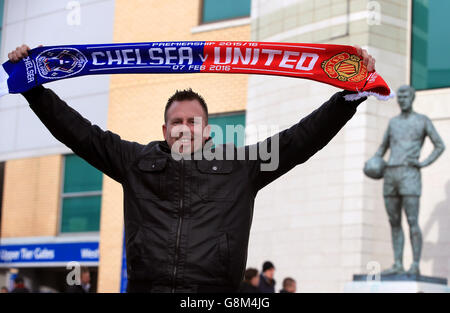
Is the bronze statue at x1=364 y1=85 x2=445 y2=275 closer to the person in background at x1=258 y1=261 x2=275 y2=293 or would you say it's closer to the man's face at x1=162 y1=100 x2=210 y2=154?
the person in background at x1=258 y1=261 x2=275 y2=293

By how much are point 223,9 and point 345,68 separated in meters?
15.5

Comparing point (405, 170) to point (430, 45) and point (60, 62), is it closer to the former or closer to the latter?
point (430, 45)

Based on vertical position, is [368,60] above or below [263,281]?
above

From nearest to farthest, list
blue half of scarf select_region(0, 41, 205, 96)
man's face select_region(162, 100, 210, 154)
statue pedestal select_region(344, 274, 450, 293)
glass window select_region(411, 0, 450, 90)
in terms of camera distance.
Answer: man's face select_region(162, 100, 210, 154), blue half of scarf select_region(0, 41, 205, 96), statue pedestal select_region(344, 274, 450, 293), glass window select_region(411, 0, 450, 90)

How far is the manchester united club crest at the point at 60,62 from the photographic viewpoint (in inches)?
183

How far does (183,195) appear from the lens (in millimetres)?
3738

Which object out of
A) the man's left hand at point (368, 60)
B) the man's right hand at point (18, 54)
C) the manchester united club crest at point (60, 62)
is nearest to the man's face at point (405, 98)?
the manchester united club crest at point (60, 62)

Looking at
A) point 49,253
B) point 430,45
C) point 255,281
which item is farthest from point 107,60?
point 49,253

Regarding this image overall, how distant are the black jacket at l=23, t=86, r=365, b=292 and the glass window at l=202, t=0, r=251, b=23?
15.3 metres

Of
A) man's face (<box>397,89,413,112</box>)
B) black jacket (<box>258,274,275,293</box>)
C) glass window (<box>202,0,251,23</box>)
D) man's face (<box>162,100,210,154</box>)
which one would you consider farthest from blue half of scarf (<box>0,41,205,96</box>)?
glass window (<box>202,0,251,23</box>)

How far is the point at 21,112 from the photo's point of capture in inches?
882

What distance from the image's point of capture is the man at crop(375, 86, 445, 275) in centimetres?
1270

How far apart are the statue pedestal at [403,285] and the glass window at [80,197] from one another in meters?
9.33

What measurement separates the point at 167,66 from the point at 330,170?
1136 centimetres
